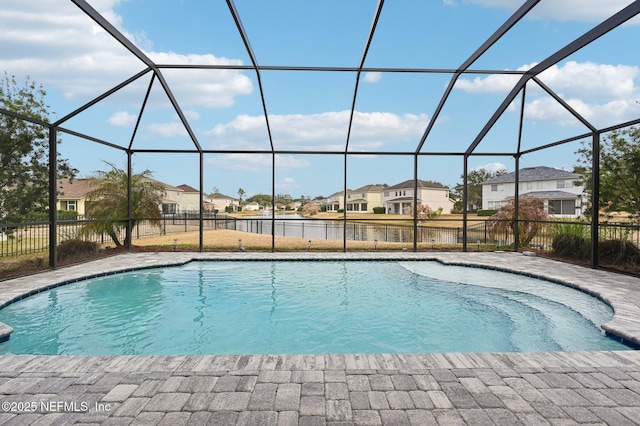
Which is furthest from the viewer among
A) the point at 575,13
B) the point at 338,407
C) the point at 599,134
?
Answer: the point at 599,134

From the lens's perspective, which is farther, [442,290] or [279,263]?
[279,263]

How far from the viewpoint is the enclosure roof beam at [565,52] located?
547cm

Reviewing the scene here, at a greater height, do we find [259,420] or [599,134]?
[599,134]

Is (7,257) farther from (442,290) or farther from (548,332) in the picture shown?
(548,332)

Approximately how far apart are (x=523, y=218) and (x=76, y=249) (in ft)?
43.7

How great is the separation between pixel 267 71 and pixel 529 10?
5.12 meters

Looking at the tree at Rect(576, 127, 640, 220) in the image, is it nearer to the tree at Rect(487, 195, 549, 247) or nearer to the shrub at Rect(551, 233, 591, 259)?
the shrub at Rect(551, 233, 591, 259)

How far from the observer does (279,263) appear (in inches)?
375

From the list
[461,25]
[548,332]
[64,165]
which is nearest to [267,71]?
[461,25]

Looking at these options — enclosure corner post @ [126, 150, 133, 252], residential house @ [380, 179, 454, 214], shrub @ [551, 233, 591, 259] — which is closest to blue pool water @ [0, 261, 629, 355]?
shrub @ [551, 233, 591, 259]

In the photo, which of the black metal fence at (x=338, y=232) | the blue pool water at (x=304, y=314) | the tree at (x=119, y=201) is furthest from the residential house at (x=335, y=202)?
the blue pool water at (x=304, y=314)

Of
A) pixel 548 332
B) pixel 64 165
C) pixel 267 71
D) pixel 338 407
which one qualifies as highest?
pixel 267 71

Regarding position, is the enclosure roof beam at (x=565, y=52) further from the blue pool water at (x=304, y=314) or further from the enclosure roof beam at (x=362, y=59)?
the blue pool water at (x=304, y=314)

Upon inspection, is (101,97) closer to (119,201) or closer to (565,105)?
(119,201)
